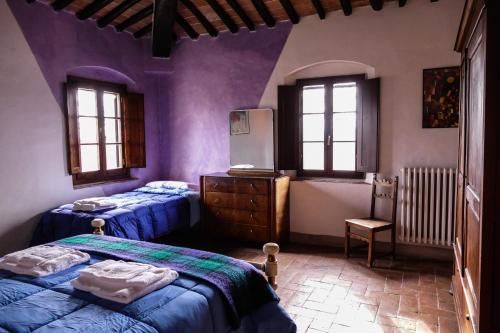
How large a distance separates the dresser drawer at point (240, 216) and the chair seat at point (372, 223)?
985mm

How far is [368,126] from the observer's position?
420 centimetres

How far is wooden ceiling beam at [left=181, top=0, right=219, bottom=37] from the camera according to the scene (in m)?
4.49

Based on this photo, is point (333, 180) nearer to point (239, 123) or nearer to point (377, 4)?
point (239, 123)

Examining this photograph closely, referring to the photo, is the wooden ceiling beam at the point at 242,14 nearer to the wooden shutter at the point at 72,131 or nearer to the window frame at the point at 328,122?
the window frame at the point at 328,122

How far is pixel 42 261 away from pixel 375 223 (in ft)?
10.0

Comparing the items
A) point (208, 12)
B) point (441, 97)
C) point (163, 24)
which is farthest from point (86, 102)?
point (441, 97)

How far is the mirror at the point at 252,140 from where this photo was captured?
478 cm

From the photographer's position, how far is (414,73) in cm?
395

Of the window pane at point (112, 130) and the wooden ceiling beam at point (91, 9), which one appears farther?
the window pane at point (112, 130)

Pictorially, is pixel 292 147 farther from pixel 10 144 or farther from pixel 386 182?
pixel 10 144

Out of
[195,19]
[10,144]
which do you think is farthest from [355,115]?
[10,144]

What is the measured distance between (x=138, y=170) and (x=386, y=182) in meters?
3.26

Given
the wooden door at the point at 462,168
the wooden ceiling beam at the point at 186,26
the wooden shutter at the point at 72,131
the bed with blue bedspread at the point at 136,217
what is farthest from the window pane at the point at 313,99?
the wooden shutter at the point at 72,131

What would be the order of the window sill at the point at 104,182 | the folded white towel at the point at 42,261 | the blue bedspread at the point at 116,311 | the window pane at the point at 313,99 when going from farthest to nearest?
the window pane at the point at 313,99, the window sill at the point at 104,182, the folded white towel at the point at 42,261, the blue bedspread at the point at 116,311
